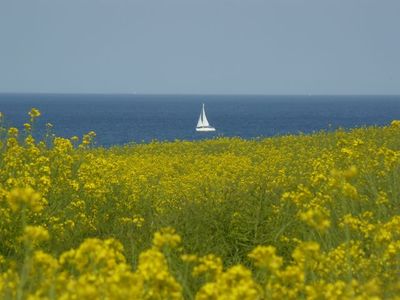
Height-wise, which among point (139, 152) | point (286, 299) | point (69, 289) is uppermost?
point (69, 289)

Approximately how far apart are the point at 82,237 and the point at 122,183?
7.55ft

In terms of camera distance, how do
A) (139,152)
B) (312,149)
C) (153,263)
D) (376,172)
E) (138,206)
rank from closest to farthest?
(153,263), (138,206), (376,172), (312,149), (139,152)

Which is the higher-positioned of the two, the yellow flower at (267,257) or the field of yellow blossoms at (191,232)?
the yellow flower at (267,257)

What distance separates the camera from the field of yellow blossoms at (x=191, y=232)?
4.50 metres

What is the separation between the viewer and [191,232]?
32.3 ft

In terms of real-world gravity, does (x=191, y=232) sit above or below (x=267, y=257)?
below

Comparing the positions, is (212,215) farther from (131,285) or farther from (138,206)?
(131,285)

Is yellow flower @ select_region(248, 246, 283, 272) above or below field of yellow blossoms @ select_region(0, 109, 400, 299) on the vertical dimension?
above

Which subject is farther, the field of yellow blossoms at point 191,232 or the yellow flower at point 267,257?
the field of yellow blossoms at point 191,232

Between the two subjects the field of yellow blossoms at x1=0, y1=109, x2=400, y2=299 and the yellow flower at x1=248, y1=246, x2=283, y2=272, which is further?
the field of yellow blossoms at x1=0, y1=109, x2=400, y2=299

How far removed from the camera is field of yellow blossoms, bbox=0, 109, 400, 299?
4.50 meters

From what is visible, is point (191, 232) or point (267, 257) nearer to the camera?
point (267, 257)

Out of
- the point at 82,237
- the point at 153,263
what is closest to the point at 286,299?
the point at 153,263

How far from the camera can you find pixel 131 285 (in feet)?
13.4
